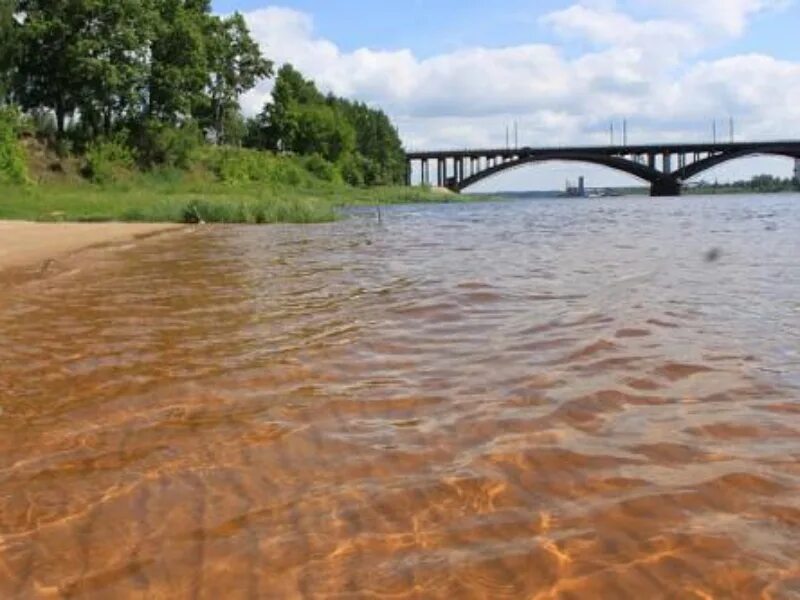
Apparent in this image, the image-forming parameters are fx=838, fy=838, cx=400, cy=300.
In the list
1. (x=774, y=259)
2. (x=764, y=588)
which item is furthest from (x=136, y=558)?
(x=774, y=259)

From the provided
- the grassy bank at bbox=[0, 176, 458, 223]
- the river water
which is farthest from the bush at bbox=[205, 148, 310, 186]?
the river water

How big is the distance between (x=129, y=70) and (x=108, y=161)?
6861 millimetres

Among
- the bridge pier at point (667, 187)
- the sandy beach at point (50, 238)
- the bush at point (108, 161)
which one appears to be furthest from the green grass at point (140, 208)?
the bridge pier at point (667, 187)

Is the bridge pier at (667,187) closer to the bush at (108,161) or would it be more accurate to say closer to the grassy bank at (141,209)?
the bush at (108,161)

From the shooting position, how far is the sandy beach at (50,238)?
19.3 meters

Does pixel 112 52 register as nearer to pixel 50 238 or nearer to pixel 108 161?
pixel 108 161

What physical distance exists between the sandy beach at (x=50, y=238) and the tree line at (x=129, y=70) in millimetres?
32423

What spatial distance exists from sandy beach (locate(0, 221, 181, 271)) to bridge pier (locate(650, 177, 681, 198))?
93404 mm

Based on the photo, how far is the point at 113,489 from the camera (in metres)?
4.32

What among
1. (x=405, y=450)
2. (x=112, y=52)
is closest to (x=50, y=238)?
(x=405, y=450)

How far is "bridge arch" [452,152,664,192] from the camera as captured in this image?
379 feet

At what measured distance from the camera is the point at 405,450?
4.80 metres

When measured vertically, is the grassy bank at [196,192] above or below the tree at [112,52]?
below

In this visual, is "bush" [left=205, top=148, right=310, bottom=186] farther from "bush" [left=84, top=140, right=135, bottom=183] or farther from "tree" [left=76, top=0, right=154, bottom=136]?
"tree" [left=76, top=0, right=154, bottom=136]
